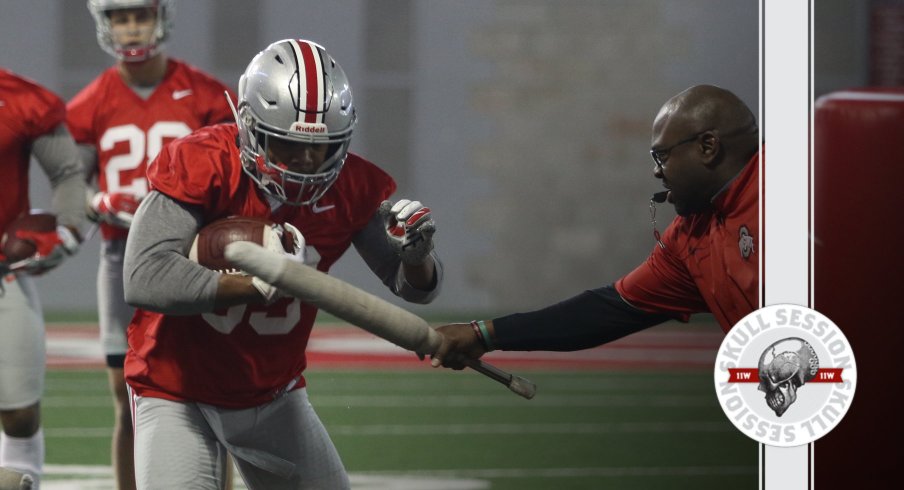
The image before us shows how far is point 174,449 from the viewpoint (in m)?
1.50

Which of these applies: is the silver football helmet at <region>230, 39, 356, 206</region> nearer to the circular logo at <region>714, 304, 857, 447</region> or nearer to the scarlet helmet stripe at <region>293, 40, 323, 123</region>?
the scarlet helmet stripe at <region>293, 40, 323, 123</region>

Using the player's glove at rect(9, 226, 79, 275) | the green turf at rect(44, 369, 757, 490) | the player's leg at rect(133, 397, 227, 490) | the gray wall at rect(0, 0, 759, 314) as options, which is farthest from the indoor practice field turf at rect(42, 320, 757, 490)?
the player's leg at rect(133, 397, 227, 490)

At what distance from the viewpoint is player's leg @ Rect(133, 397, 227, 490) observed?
148cm

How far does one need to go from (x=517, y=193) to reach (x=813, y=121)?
2.78 meters

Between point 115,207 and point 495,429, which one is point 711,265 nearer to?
point 115,207

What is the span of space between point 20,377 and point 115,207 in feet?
1.32

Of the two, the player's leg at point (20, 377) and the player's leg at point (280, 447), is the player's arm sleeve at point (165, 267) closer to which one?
the player's leg at point (280, 447)

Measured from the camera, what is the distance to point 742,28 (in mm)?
1800

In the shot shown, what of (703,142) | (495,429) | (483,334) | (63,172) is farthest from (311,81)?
(495,429)

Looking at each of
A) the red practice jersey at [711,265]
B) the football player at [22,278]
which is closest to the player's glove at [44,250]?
the football player at [22,278]

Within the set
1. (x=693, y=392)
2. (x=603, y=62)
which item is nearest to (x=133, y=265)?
(x=603, y=62)

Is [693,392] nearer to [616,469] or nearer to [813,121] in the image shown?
[616,469]

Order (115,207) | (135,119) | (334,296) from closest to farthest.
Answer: (334,296) < (115,207) < (135,119)

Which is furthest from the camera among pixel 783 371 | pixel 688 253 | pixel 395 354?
pixel 395 354
